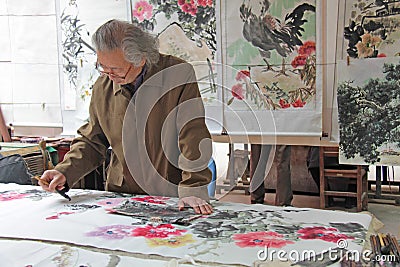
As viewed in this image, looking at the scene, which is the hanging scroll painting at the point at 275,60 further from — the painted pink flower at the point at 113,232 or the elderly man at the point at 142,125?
the painted pink flower at the point at 113,232

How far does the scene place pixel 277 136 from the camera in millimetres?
3457

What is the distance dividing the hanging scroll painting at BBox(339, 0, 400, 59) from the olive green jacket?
6.02 feet

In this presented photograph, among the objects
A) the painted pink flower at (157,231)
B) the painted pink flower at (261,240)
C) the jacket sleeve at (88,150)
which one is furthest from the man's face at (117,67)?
the painted pink flower at (261,240)

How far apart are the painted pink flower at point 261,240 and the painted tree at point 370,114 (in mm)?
2200

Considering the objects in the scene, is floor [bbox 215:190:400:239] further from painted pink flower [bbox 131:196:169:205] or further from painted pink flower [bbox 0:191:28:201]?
painted pink flower [bbox 0:191:28:201]

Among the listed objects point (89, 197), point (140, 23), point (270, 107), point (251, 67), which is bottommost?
point (89, 197)

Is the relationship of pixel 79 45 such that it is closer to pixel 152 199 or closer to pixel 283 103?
pixel 283 103

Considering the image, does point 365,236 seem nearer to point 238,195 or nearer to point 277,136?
point 277,136

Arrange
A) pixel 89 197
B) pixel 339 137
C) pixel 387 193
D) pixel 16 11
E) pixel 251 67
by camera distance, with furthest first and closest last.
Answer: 1. pixel 16 11
2. pixel 387 193
3. pixel 251 67
4. pixel 339 137
5. pixel 89 197

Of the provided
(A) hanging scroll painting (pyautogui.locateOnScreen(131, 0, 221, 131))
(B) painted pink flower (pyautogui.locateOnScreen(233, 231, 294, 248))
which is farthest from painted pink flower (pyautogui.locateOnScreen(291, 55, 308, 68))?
(B) painted pink flower (pyautogui.locateOnScreen(233, 231, 294, 248))

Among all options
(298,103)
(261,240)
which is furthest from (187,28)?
(261,240)

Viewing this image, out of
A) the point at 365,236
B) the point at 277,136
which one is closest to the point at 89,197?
the point at 365,236

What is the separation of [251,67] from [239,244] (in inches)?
98.4

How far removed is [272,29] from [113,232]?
2.48 meters
